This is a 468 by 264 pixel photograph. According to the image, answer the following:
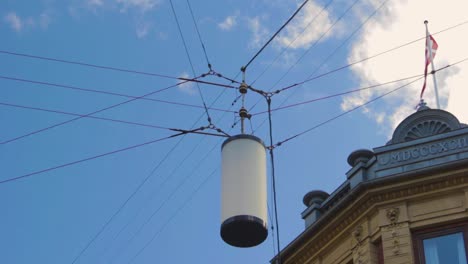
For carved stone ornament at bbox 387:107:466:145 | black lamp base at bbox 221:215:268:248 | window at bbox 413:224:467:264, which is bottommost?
black lamp base at bbox 221:215:268:248

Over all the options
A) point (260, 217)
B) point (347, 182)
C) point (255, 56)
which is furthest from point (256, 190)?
point (347, 182)

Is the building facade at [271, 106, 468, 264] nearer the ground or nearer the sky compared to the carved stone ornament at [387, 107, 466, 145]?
nearer the ground

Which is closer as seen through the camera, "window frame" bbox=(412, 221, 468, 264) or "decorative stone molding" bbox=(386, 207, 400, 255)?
"window frame" bbox=(412, 221, 468, 264)

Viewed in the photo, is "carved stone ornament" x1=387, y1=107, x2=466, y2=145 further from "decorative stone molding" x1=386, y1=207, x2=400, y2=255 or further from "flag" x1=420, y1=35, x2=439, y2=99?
"decorative stone molding" x1=386, y1=207, x2=400, y2=255

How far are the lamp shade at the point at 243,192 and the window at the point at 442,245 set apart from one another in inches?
494

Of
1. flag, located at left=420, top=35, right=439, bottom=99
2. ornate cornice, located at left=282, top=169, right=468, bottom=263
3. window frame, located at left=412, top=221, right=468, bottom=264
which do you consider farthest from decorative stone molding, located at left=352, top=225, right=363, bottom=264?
flag, located at left=420, top=35, right=439, bottom=99

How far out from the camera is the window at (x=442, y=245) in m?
22.7

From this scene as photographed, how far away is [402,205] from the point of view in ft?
80.1

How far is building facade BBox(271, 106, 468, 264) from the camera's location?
23375 millimetres

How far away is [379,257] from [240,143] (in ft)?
43.7

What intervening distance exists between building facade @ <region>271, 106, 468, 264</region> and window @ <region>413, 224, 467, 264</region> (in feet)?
0.08

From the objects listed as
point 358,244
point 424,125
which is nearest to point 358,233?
point 358,244

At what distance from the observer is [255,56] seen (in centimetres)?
1438

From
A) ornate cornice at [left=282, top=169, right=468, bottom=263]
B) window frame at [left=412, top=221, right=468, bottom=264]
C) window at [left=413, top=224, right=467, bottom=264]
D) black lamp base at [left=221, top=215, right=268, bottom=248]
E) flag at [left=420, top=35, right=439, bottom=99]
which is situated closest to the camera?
black lamp base at [left=221, top=215, right=268, bottom=248]
